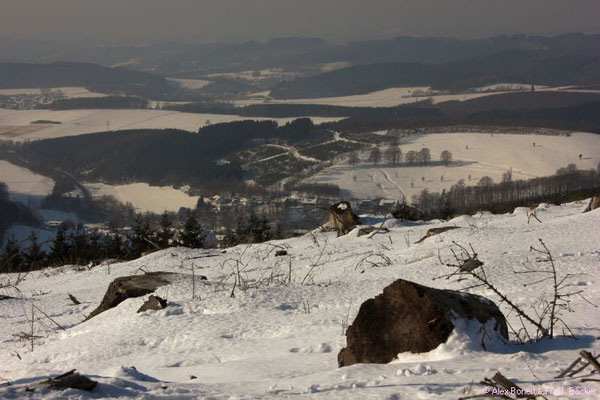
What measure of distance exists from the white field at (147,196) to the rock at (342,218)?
34770mm

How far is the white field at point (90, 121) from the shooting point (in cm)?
7912

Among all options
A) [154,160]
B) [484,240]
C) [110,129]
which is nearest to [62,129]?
[110,129]

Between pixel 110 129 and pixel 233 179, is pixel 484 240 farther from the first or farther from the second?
pixel 110 129

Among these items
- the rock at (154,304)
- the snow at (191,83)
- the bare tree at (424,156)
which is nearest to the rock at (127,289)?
the rock at (154,304)

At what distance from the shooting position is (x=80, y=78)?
140375mm

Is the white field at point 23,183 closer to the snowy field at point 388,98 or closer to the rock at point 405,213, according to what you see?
the rock at point 405,213

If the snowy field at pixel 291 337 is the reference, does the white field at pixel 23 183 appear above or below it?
below

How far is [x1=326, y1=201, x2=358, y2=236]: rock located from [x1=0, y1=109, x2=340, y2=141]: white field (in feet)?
231

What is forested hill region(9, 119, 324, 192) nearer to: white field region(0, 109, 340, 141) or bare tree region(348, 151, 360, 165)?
white field region(0, 109, 340, 141)

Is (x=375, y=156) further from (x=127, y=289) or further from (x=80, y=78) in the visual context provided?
(x=80, y=78)

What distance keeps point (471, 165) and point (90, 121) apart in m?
61.4

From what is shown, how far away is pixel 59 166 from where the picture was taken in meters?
65.0

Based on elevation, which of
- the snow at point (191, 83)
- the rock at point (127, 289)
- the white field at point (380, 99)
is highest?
the snow at point (191, 83)

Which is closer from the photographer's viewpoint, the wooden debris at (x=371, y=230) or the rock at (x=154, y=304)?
the rock at (x=154, y=304)
